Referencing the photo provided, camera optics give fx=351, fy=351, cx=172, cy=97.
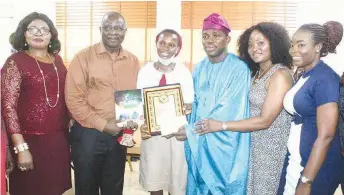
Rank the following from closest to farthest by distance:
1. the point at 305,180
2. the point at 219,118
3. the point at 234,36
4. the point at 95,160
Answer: the point at 305,180
the point at 219,118
the point at 95,160
the point at 234,36

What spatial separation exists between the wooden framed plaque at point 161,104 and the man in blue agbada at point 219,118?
14 cm

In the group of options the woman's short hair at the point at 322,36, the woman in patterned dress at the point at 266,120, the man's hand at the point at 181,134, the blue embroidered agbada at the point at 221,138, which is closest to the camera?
the woman's short hair at the point at 322,36

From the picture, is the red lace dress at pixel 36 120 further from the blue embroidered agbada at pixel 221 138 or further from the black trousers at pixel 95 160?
the blue embroidered agbada at pixel 221 138

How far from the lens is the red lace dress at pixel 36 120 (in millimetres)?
2645

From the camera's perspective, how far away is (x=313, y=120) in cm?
217

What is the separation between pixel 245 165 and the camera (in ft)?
8.45

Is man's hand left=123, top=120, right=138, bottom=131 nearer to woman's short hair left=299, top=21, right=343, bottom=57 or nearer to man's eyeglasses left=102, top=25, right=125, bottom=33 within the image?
man's eyeglasses left=102, top=25, right=125, bottom=33

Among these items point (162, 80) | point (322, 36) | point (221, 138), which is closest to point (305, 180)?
point (221, 138)

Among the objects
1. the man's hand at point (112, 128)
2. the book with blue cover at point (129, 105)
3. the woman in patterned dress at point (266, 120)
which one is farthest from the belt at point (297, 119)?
the man's hand at point (112, 128)

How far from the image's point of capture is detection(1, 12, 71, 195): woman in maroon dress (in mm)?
2645

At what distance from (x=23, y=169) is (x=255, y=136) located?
177cm

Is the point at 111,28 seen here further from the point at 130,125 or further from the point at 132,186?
the point at 132,186

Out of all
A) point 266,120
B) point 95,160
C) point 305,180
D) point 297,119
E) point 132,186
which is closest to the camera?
point 305,180

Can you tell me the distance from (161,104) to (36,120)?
3.23 ft
